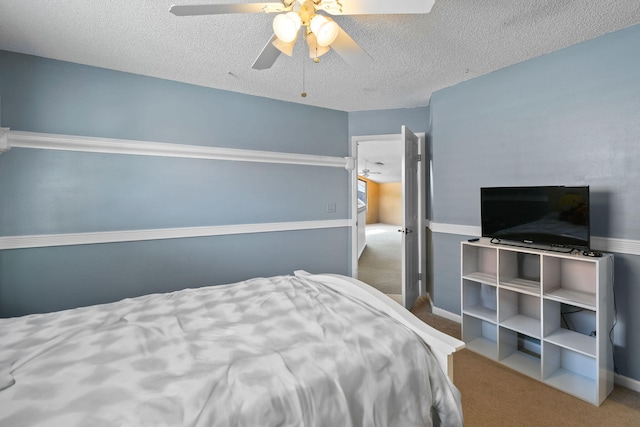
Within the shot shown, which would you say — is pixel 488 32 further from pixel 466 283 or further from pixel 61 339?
pixel 61 339

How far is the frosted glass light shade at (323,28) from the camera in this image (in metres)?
1.41

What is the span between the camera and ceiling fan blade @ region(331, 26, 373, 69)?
1.58m

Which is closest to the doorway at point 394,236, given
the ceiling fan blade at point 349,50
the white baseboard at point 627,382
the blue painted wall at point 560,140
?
the blue painted wall at point 560,140

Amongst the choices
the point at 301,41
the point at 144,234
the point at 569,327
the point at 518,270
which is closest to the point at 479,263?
the point at 518,270

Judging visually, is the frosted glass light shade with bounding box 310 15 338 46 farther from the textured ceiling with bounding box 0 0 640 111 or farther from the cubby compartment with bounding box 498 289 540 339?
the cubby compartment with bounding box 498 289 540 339

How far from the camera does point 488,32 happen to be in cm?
213

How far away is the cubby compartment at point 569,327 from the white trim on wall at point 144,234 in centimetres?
234

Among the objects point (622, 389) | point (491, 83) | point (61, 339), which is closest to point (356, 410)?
point (61, 339)

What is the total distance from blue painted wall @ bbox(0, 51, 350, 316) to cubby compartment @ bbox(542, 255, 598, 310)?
2288 millimetres

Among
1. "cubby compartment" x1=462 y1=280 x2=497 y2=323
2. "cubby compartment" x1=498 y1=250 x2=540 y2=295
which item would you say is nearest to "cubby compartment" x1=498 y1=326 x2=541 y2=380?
"cubby compartment" x1=462 y1=280 x2=497 y2=323

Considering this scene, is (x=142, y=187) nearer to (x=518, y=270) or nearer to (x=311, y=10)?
(x=311, y=10)

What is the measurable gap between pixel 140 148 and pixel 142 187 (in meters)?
0.36

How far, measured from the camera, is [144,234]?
111 inches

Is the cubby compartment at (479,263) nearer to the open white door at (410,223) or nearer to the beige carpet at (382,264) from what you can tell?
the open white door at (410,223)
